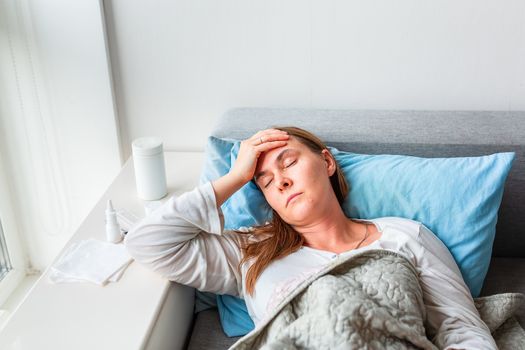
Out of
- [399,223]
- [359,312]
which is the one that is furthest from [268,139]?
[359,312]

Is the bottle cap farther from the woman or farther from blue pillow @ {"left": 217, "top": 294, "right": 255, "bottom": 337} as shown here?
blue pillow @ {"left": 217, "top": 294, "right": 255, "bottom": 337}

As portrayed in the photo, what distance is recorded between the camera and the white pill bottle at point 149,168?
1745 millimetres

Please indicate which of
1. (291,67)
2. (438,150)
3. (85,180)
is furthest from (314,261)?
(85,180)

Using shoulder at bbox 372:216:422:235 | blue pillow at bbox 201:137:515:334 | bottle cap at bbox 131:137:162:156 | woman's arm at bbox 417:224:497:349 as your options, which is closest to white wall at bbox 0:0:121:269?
bottle cap at bbox 131:137:162:156

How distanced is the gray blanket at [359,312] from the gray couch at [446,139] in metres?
0.33

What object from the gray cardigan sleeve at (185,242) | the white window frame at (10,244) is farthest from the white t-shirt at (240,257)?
the white window frame at (10,244)

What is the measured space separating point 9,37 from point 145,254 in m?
1.02

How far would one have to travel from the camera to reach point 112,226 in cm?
160

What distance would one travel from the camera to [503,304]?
1.44 metres

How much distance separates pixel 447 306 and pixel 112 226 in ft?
2.89

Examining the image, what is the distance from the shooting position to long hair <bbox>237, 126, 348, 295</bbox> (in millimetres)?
1447

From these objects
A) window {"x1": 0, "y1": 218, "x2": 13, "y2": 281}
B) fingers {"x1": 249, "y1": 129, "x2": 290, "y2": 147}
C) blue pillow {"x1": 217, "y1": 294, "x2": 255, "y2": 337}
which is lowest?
window {"x1": 0, "y1": 218, "x2": 13, "y2": 281}

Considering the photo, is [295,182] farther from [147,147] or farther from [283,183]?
[147,147]

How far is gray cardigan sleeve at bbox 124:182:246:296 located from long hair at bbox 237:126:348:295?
63 mm
